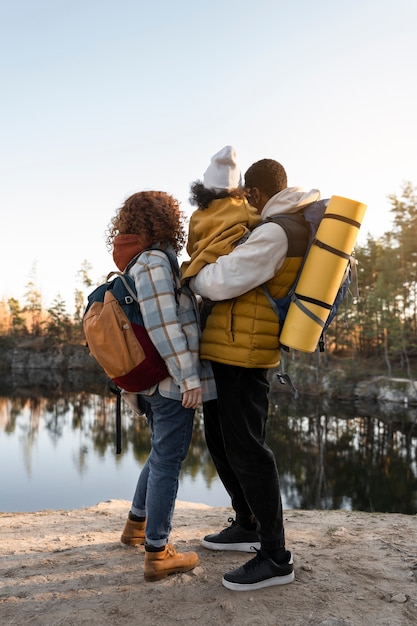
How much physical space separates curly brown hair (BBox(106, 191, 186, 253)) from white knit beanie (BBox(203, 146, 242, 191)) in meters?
0.19

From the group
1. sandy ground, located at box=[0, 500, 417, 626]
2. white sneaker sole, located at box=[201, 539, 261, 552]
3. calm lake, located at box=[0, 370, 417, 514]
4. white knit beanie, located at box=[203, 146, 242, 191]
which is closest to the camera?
sandy ground, located at box=[0, 500, 417, 626]

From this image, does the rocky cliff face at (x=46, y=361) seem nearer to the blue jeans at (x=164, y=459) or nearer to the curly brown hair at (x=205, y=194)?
the blue jeans at (x=164, y=459)

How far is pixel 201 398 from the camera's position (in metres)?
1.97

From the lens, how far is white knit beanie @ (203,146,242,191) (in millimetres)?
2035

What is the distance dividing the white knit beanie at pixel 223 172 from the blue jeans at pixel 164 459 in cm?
83

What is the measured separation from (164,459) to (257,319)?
2.13ft

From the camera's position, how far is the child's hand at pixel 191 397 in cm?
194

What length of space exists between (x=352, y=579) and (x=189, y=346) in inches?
43.4

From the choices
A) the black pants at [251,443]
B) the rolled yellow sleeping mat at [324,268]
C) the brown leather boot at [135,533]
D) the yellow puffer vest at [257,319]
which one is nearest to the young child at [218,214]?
the yellow puffer vest at [257,319]

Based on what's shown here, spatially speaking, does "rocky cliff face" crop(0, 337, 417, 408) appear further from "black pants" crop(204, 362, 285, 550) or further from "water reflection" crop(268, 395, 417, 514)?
"black pants" crop(204, 362, 285, 550)

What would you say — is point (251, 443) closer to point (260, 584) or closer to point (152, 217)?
point (260, 584)

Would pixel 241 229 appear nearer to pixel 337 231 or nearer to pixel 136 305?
pixel 337 231

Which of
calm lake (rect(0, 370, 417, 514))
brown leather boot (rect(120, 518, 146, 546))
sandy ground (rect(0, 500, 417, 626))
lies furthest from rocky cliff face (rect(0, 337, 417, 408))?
brown leather boot (rect(120, 518, 146, 546))

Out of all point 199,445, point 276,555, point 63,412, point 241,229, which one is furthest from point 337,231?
point 63,412
